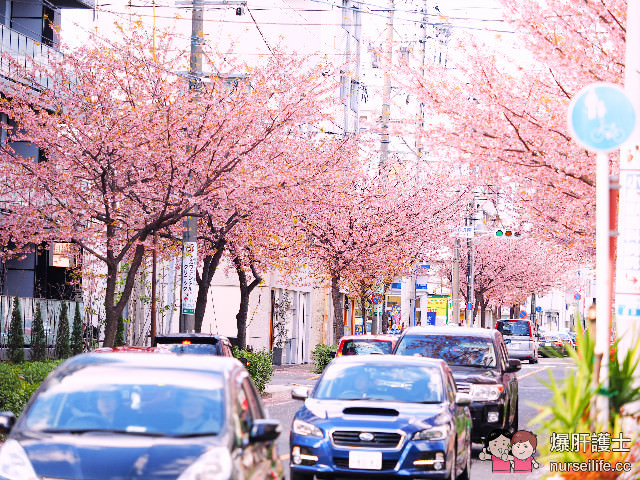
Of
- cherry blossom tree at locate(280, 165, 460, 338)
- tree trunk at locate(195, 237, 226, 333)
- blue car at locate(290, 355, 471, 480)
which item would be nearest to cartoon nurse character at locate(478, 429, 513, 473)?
blue car at locate(290, 355, 471, 480)

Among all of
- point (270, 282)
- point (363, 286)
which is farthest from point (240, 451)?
point (270, 282)

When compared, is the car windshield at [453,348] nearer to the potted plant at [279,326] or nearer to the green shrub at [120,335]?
the green shrub at [120,335]

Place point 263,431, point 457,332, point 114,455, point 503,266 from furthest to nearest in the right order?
point 503,266
point 457,332
point 263,431
point 114,455

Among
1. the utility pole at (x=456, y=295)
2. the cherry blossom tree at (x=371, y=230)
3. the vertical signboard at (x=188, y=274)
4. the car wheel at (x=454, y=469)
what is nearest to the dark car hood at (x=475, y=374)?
the car wheel at (x=454, y=469)

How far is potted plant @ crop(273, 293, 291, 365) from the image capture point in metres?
47.4

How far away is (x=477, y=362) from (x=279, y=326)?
29.7 metres

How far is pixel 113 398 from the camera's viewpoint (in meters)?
8.30

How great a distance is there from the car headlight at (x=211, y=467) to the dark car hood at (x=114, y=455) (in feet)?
0.17

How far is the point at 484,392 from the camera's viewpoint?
17.2m

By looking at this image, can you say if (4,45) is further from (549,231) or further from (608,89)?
(608,89)

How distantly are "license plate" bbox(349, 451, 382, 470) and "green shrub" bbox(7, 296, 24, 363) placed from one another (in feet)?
57.2

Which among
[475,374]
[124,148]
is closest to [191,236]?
[124,148]

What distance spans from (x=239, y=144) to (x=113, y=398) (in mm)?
16570

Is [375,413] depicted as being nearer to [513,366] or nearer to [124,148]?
[513,366]
